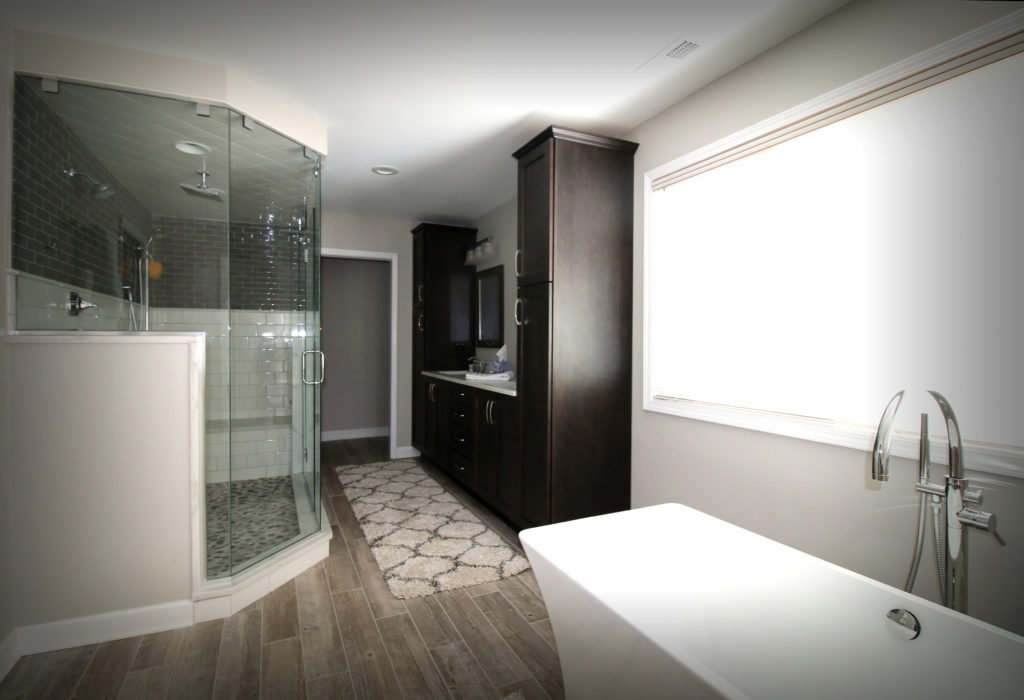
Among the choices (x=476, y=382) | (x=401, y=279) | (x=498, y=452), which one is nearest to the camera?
(x=498, y=452)

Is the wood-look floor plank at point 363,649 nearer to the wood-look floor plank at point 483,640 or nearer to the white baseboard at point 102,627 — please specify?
the wood-look floor plank at point 483,640

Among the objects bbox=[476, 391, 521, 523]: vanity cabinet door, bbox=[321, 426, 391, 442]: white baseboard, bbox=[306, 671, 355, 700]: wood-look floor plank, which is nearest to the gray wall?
bbox=[321, 426, 391, 442]: white baseboard

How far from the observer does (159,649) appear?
203cm

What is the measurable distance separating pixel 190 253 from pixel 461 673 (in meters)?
2.17

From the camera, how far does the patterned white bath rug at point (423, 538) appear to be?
2648 millimetres

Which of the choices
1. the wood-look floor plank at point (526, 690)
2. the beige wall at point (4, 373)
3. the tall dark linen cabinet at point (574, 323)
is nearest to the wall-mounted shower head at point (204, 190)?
the beige wall at point (4, 373)

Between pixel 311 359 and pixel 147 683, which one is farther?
pixel 311 359

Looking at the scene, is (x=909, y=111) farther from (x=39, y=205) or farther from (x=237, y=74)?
(x=39, y=205)

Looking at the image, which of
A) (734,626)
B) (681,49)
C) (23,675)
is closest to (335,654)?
(23,675)

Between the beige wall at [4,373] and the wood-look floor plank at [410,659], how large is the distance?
140 centimetres

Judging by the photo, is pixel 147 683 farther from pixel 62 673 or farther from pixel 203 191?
pixel 203 191

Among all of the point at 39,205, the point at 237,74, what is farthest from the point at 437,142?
the point at 39,205

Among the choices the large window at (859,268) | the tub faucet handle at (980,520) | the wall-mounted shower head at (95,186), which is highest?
the wall-mounted shower head at (95,186)

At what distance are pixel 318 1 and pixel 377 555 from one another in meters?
2.66
